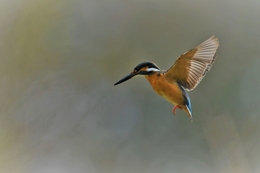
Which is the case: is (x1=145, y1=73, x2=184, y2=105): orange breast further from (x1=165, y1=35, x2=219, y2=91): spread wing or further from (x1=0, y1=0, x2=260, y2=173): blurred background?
(x1=0, y1=0, x2=260, y2=173): blurred background

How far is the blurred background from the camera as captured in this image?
5.20 ft

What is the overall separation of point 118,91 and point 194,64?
3.09ft

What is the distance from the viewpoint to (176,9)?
1614mm

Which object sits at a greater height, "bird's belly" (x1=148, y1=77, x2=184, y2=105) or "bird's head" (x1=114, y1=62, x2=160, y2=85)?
"bird's head" (x1=114, y1=62, x2=160, y2=85)

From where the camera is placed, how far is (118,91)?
5.57ft

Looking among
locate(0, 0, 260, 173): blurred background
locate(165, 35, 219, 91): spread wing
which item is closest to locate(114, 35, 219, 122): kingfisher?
locate(165, 35, 219, 91): spread wing

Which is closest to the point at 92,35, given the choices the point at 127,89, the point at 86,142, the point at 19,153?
the point at 127,89

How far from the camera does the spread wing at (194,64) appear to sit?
75 centimetres

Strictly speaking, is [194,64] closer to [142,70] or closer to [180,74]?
[180,74]

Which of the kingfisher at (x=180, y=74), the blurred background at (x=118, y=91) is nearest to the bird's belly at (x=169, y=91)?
the kingfisher at (x=180, y=74)

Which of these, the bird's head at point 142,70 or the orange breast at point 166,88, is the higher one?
the bird's head at point 142,70

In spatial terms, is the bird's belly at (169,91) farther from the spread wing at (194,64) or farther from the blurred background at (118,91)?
the blurred background at (118,91)

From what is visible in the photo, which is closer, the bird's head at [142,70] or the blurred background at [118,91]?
the bird's head at [142,70]

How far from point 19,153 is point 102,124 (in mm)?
518
